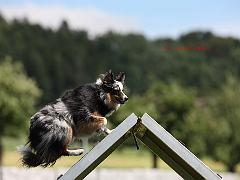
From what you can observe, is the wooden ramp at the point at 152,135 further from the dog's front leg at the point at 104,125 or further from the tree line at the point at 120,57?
the tree line at the point at 120,57

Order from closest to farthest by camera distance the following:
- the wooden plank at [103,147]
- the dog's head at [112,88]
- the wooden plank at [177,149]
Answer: the wooden plank at [103,147], the wooden plank at [177,149], the dog's head at [112,88]

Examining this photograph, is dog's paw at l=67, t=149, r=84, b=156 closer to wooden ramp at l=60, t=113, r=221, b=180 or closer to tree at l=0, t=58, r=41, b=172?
wooden ramp at l=60, t=113, r=221, b=180

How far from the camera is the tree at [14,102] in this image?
52219 millimetres

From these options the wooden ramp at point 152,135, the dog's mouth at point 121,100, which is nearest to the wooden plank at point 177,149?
the wooden ramp at point 152,135

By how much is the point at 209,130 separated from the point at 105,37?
8524 centimetres

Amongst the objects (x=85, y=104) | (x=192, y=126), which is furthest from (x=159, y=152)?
(x=192, y=126)

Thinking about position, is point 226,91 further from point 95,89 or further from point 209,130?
point 95,89

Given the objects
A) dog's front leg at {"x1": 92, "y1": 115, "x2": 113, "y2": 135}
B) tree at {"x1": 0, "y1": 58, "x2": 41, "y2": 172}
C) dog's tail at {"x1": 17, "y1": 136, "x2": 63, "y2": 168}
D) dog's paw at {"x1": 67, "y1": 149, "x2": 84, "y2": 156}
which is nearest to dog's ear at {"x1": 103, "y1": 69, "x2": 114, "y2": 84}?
dog's front leg at {"x1": 92, "y1": 115, "x2": 113, "y2": 135}

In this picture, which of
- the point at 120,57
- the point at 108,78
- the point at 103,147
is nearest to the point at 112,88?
the point at 108,78

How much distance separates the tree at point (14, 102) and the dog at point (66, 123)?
44986 mm

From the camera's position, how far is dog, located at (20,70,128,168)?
6887 millimetres

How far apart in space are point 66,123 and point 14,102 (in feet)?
152

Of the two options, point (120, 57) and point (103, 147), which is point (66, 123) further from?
point (120, 57)

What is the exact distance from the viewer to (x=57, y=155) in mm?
6984
